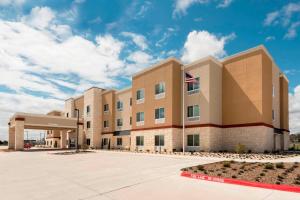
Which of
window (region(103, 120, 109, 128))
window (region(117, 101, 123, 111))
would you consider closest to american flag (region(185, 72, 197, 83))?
window (region(117, 101, 123, 111))

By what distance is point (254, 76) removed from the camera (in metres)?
29.0

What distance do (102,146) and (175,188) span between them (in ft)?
141

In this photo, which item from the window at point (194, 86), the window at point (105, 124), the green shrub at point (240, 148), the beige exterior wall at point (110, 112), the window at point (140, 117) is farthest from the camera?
the window at point (105, 124)

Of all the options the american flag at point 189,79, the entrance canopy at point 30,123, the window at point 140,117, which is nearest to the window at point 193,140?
the american flag at point 189,79

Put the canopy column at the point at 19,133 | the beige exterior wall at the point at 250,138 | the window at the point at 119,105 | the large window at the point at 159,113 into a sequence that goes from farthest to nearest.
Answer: the window at the point at 119,105 → the canopy column at the point at 19,133 → the large window at the point at 159,113 → the beige exterior wall at the point at 250,138

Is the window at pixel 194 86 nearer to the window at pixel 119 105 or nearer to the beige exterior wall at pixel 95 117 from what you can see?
the window at pixel 119 105

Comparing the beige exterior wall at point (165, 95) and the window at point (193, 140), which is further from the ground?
the beige exterior wall at point (165, 95)

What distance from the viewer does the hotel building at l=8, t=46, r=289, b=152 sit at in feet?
94.8

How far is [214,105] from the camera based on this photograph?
31172 mm

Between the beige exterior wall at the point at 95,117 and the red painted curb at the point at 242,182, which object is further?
the beige exterior wall at the point at 95,117

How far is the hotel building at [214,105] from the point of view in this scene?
28.9 meters

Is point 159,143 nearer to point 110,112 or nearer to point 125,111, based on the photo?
point 125,111

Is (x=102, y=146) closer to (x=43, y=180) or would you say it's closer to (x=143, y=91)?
(x=143, y=91)

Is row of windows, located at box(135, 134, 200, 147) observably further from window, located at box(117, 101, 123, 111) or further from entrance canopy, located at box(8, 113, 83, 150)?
entrance canopy, located at box(8, 113, 83, 150)
